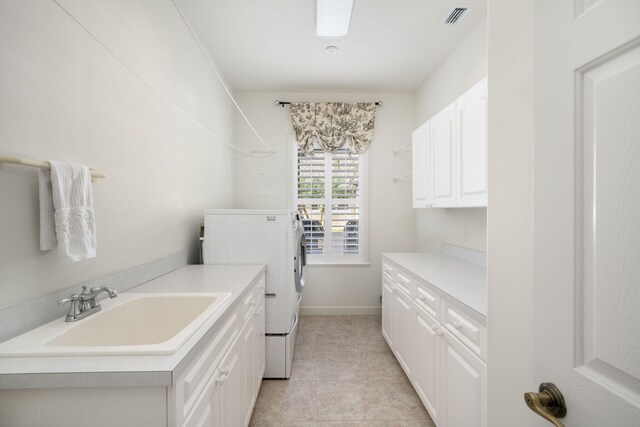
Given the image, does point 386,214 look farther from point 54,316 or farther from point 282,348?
point 54,316

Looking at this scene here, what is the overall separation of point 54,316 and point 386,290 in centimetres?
232

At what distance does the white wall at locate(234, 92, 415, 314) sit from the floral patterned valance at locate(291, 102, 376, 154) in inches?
5.5

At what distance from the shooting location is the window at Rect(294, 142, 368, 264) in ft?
12.2

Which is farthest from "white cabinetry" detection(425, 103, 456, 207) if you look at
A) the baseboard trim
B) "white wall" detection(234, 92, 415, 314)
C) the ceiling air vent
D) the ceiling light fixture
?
the baseboard trim

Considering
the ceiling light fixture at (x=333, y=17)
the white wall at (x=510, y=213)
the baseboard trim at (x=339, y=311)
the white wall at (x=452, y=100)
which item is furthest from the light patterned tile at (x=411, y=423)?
the ceiling light fixture at (x=333, y=17)

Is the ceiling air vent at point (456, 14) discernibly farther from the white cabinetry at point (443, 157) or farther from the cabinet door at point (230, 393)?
the cabinet door at point (230, 393)

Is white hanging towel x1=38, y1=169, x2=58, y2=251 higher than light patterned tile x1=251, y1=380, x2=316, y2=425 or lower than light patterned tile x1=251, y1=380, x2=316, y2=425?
higher

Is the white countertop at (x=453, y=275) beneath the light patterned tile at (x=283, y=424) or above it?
above

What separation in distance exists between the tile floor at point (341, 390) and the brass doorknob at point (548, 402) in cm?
152

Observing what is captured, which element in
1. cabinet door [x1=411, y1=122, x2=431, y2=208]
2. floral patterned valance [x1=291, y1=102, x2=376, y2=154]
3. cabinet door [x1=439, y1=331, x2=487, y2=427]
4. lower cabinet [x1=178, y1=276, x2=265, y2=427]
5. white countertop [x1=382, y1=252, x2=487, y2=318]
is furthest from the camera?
floral patterned valance [x1=291, y1=102, x2=376, y2=154]

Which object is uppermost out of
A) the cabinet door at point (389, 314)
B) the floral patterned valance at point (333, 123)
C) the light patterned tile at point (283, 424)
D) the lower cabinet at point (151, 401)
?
the floral patterned valance at point (333, 123)

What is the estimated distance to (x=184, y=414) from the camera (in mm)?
839

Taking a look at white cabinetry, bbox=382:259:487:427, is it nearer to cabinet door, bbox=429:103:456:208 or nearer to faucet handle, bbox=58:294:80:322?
cabinet door, bbox=429:103:456:208

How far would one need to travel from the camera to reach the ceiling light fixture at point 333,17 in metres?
2.02
